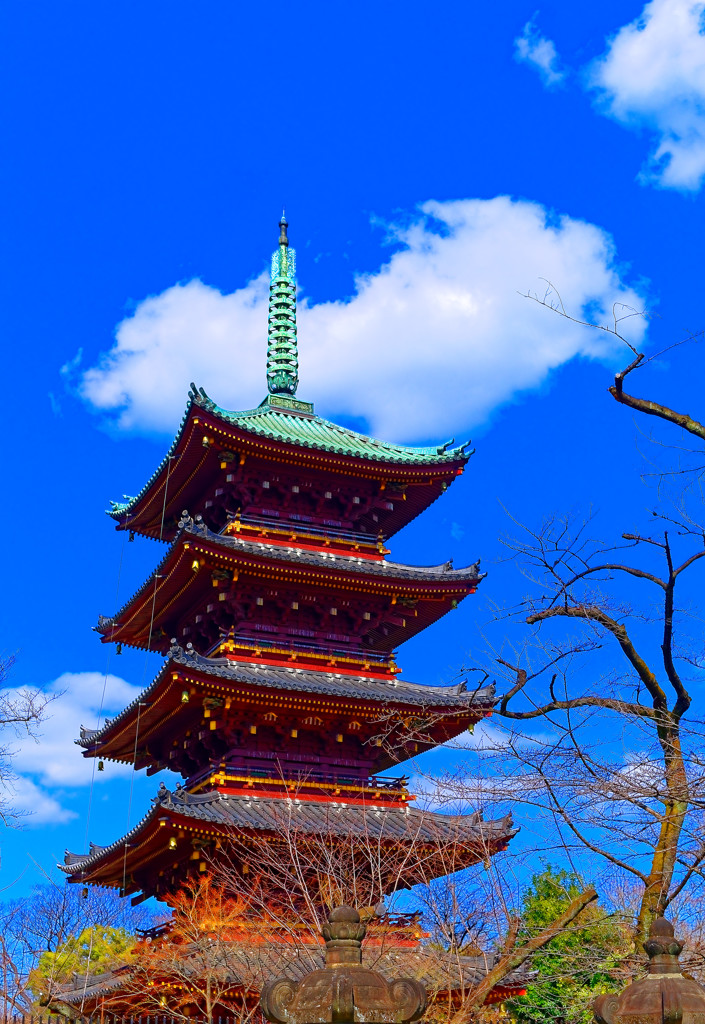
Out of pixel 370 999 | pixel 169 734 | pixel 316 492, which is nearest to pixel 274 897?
pixel 169 734

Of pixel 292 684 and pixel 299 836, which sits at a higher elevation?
pixel 292 684

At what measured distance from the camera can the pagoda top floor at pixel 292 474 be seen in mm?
25750

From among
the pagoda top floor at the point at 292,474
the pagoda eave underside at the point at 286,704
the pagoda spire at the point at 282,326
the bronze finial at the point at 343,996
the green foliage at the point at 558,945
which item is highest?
the pagoda spire at the point at 282,326

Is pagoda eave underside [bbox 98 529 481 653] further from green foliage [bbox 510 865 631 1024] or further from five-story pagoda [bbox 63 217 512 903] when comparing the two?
green foliage [bbox 510 865 631 1024]

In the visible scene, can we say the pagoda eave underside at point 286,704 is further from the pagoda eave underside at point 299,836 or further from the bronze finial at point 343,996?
the bronze finial at point 343,996

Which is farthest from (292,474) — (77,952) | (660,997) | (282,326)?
(77,952)

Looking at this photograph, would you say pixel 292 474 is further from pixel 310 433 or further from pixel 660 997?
pixel 660 997

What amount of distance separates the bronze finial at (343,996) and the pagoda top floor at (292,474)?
19.0 metres

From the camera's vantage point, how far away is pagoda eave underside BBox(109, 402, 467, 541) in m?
25.5

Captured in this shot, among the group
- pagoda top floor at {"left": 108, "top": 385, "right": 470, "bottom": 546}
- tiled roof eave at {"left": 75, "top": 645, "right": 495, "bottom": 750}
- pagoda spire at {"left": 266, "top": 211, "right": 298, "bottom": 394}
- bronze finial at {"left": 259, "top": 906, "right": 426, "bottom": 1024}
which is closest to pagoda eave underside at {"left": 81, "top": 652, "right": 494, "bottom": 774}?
tiled roof eave at {"left": 75, "top": 645, "right": 495, "bottom": 750}

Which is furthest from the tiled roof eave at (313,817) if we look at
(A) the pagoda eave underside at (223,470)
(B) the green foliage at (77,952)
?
(B) the green foliage at (77,952)

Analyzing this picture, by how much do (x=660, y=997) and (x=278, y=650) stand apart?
1845 cm

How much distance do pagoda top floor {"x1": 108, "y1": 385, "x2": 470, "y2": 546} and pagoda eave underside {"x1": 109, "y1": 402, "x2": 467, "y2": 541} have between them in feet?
0.08

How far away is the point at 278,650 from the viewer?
25.0 meters
